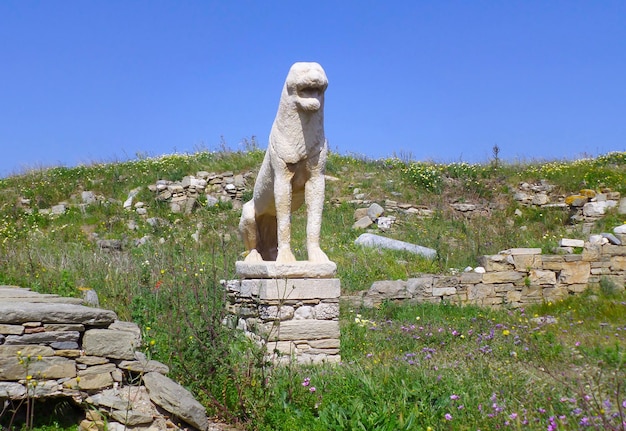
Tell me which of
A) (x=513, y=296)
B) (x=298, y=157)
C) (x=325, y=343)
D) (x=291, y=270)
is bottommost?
(x=513, y=296)

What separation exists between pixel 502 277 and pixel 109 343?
7.00 m

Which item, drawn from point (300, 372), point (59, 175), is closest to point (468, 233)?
point (300, 372)

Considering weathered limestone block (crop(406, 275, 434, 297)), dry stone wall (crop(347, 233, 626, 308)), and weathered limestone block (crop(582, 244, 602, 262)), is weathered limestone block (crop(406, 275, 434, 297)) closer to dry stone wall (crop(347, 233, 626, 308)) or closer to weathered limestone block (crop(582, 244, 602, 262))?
dry stone wall (crop(347, 233, 626, 308))

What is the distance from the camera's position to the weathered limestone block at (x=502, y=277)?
380 inches

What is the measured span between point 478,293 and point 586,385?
5.50 meters

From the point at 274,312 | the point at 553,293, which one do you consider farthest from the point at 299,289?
the point at 553,293

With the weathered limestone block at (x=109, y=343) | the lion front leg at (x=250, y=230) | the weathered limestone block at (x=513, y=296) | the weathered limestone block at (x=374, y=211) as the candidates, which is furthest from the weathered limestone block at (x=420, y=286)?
the weathered limestone block at (x=109, y=343)

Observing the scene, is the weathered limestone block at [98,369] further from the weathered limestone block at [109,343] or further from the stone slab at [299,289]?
the stone slab at [299,289]

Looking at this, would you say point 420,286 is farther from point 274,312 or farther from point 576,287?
point 274,312

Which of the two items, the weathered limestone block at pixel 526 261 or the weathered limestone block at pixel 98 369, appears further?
the weathered limestone block at pixel 526 261

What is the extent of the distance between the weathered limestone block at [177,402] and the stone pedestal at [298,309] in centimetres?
138

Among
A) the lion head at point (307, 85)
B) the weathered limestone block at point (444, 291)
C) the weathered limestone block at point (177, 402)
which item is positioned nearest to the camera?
the weathered limestone block at point (177, 402)

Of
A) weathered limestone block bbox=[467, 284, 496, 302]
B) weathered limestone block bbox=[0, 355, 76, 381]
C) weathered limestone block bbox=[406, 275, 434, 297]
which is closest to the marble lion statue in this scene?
weathered limestone block bbox=[0, 355, 76, 381]

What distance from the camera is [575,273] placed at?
9828 millimetres
